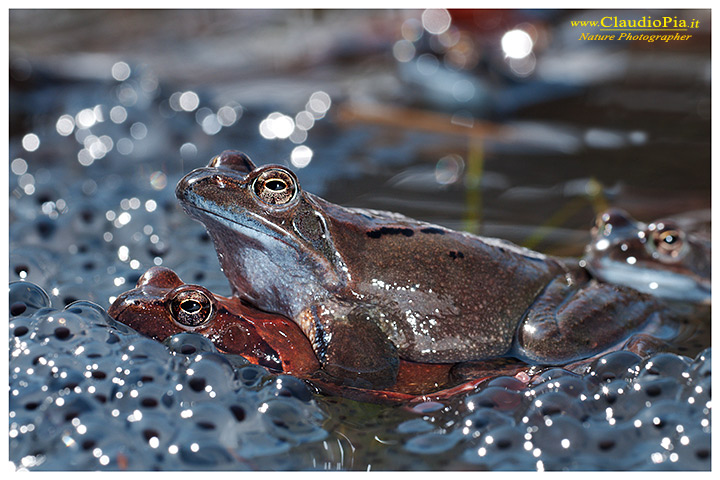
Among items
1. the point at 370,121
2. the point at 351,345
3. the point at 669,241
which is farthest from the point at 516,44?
the point at 351,345

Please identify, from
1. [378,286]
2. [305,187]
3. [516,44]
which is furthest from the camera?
[516,44]

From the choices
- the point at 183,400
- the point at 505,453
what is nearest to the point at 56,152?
the point at 183,400

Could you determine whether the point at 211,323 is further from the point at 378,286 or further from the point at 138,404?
the point at 378,286

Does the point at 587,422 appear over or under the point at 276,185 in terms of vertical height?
under

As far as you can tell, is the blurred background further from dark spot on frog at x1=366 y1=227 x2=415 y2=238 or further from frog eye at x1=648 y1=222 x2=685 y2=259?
dark spot on frog at x1=366 y1=227 x2=415 y2=238

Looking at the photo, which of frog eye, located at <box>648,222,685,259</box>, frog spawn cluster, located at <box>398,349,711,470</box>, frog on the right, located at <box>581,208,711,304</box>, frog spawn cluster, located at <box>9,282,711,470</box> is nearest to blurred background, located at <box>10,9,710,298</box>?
frog on the right, located at <box>581,208,711,304</box>

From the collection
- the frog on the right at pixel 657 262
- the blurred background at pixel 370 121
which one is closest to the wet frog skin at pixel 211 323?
the blurred background at pixel 370 121
